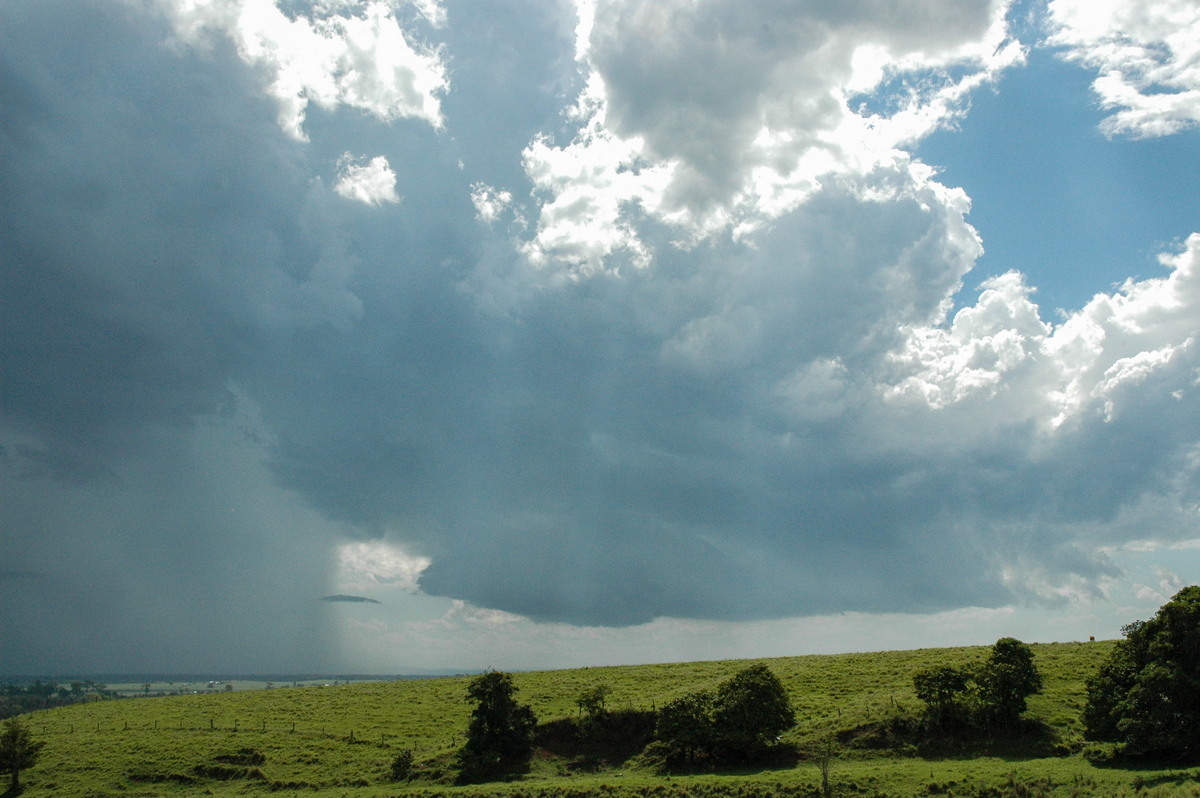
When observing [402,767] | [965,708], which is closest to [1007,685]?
[965,708]

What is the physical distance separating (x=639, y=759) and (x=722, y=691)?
35.6 feet

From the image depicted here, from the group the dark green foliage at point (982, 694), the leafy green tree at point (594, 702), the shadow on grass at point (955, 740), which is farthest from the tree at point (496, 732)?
the dark green foliage at point (982, 694)

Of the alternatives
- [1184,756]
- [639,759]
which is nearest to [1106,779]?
[1184,756]

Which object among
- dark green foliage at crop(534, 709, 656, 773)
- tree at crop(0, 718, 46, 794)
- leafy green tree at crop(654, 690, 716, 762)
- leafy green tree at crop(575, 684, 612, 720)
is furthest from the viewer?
leafy green tree at crop(575, 684, 612, 720)

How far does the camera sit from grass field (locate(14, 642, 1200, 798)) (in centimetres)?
5669

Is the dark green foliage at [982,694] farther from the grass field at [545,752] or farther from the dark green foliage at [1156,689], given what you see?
the dark green foliage at [1156,689]

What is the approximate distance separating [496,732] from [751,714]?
26.8 meters

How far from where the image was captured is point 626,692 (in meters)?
91.6

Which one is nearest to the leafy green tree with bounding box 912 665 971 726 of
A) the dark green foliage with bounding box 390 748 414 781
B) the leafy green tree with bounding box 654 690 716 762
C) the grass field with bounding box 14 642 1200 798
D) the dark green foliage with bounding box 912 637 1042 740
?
the dark green foliage with bounding box 912 637 1042 740

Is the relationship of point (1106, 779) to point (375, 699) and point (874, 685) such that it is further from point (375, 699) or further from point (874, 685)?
point (375, 699)

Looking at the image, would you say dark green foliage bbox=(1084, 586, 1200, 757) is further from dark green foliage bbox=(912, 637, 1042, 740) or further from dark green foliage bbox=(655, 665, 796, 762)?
dark green foliage bbox=(655, 665, 796, 762)

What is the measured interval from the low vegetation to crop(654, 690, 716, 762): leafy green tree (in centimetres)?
20

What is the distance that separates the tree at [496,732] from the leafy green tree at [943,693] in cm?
4025

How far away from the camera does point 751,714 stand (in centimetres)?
6825
